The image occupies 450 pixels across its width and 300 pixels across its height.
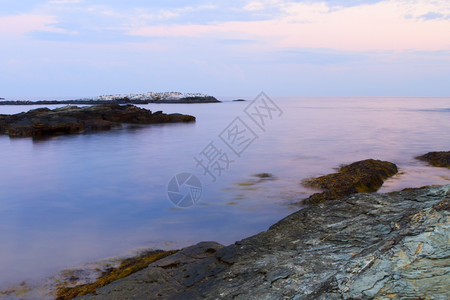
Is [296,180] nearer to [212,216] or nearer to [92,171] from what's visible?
[212,216]

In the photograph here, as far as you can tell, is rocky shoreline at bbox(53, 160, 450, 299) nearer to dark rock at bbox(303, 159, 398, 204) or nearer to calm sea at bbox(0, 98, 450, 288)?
calm sea at bbox(0, 98, 450, 288)

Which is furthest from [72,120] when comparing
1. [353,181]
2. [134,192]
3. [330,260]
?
[330,260]

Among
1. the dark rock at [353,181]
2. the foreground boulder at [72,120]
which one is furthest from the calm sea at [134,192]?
the foreground boulder at [72,120]

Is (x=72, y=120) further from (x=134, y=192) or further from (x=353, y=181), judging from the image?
(x=353, y=181)

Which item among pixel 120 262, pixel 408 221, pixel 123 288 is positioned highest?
pixel 408 221

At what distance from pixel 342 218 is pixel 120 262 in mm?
3900

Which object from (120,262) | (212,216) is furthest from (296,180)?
(120,262)

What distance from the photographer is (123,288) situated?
4125 mm

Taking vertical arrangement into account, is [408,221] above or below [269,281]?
above

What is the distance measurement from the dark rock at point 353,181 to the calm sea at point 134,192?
388 millimetres

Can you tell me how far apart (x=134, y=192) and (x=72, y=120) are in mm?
19264

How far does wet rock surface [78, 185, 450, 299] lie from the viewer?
2775 millimetres

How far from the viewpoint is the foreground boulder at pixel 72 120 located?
25375 mm

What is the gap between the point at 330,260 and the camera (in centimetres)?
347
